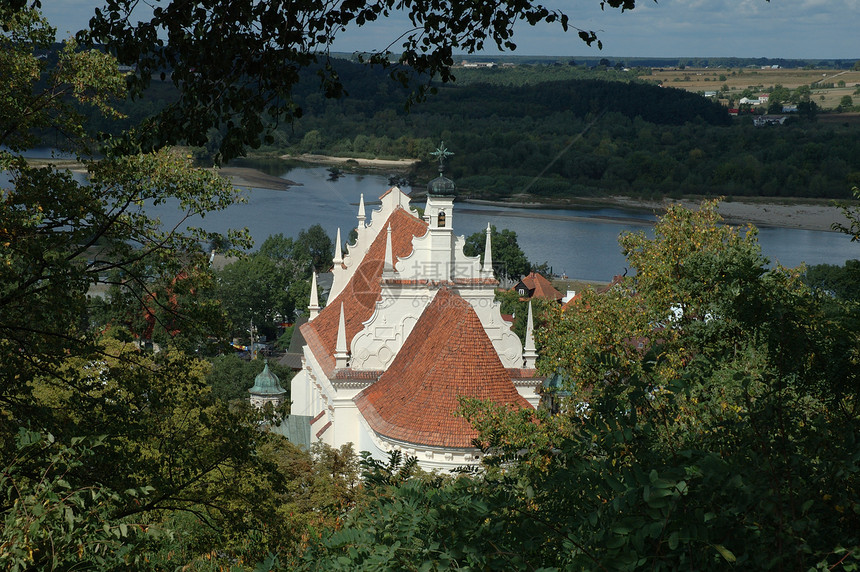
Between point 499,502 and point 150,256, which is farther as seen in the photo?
point 150,256

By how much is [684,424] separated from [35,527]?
280 inches

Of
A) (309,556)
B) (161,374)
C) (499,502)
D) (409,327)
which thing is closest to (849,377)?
(499,502)

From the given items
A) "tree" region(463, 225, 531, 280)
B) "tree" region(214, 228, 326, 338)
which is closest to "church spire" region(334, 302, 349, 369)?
"tree" region(214, 228, 326, 338)

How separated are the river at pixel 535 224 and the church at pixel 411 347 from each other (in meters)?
49.6

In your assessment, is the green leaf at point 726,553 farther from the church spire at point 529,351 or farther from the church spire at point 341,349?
the church spire at point 341,349

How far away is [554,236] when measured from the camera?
125m

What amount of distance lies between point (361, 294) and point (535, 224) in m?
94.6

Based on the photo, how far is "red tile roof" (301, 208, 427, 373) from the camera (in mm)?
39469

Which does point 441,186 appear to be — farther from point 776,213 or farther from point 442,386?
point 776,213

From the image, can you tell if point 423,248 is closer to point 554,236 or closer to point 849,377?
point 849,377

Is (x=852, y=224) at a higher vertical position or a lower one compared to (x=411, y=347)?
higher

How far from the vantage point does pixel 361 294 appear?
140 feet

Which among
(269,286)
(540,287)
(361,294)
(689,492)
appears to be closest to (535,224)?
(540,287)

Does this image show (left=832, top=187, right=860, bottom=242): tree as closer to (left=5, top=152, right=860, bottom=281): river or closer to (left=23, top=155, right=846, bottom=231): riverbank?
(left=5, top=152, right=860, bottom=281): river
